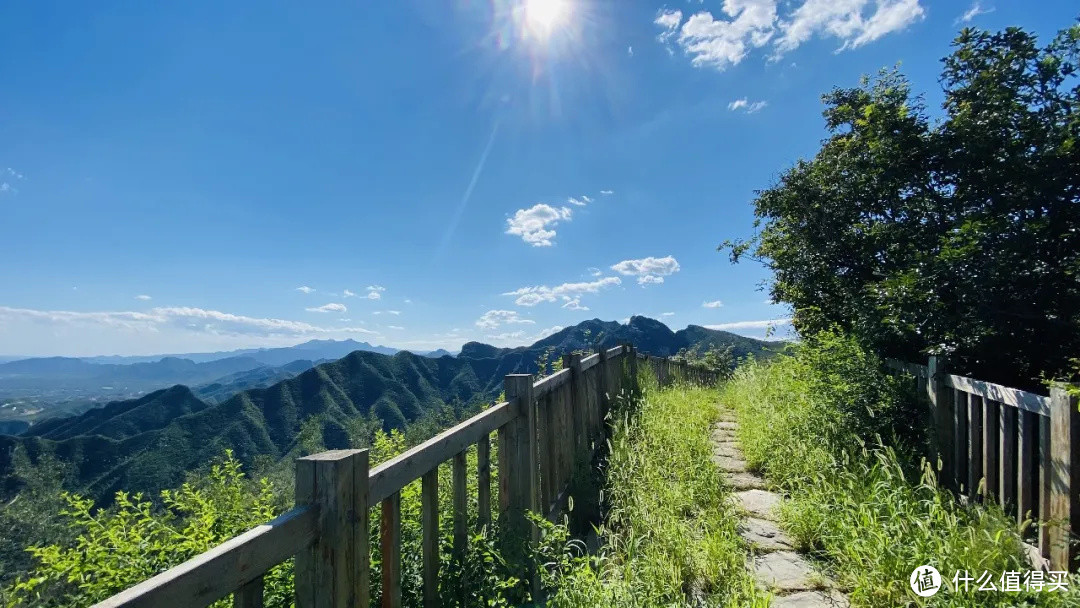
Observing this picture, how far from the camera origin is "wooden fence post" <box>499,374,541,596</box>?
9.49 feet

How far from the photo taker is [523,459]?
3.04m

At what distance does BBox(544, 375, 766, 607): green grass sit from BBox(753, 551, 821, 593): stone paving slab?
5.5 inches

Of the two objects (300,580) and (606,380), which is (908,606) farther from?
(606,380)

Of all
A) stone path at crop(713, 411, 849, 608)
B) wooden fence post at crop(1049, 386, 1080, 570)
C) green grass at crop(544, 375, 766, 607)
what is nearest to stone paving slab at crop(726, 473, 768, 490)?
stone path at crop(713, 411, 849, 608)

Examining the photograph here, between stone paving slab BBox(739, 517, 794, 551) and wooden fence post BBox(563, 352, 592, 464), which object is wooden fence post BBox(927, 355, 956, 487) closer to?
stone paving slab BBox(739, 517, 794, 551)

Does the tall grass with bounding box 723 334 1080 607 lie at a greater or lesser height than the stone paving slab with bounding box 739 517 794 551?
greater

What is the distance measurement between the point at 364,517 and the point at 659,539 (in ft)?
6.87

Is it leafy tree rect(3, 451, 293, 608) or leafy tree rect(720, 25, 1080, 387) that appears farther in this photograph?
leafy tree rect(720, 25, 1080, 387)

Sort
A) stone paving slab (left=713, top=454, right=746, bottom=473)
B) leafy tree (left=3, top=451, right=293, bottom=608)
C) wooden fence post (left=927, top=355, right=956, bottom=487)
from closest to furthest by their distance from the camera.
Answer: leafy tree (left=3, top=451, right=293, bottom=608)
wooden fence post (left=927, top=355, right=956, bottom=487)
stone paving slab (left=713, top=454, right=746, bottom=473)

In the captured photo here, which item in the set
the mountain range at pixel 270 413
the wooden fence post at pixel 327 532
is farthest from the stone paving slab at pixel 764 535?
the mountain range at pixel 270 413

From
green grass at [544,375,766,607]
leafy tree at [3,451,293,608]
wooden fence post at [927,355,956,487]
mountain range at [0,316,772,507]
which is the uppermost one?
wooden fence post at [927,355,956,487]

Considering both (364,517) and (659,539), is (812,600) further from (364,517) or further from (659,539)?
(364,517)

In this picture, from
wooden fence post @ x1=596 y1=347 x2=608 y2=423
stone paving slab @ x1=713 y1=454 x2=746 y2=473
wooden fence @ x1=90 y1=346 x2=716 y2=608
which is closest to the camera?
wooden fence @ x1=90 y1=346 x2=716 y2=608

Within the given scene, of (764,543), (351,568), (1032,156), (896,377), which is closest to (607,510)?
(764,543)
